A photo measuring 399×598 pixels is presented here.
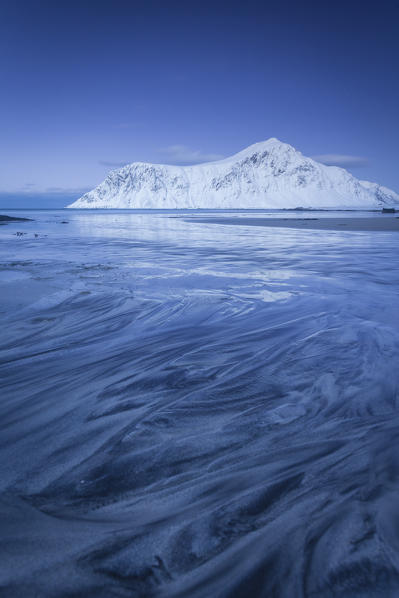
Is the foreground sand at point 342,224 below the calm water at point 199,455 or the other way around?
the other way around

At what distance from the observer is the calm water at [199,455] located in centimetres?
119

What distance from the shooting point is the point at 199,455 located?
1.81m

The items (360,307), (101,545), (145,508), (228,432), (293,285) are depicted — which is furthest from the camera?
(293,285)

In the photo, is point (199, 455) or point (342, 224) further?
point (342, 224)

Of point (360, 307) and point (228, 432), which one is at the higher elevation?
point (360, 307)

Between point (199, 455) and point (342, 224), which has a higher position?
point (342, 224)

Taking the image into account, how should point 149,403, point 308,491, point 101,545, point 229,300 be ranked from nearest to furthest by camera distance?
point 101,545, point 308,491, point 149,403, point 229,300

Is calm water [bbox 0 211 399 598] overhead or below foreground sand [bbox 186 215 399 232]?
below

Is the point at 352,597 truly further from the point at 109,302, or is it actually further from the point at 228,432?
the point at 109,302

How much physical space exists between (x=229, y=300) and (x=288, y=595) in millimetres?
4214

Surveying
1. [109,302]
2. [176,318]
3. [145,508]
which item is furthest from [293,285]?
[145,508]

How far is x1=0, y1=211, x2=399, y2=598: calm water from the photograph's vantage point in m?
1.19

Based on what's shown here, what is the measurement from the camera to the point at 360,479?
1.65 metres

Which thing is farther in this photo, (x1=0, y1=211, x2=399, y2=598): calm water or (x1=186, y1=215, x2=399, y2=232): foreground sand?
(x1=186, y1=215, x2=399, y2=232): foreground sand
